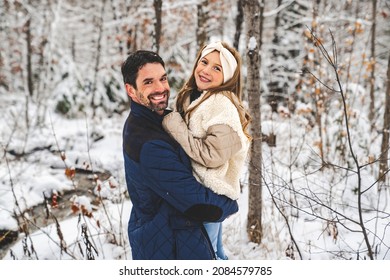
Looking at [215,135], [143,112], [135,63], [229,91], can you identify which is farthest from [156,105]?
[229,91]

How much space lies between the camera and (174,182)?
1657mm

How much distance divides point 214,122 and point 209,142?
117 millimetres

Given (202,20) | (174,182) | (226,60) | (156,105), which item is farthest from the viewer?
(202,20)

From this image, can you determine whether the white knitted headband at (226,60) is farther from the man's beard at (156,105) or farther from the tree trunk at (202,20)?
the tree trunk at (202,20)

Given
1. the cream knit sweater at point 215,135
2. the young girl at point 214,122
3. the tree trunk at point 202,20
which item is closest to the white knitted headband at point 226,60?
the young girl at point 214,122

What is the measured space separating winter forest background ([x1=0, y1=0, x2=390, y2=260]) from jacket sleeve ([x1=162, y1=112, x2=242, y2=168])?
567 millimetres

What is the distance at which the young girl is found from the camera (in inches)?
67.8

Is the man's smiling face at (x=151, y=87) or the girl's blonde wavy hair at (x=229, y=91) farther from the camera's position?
the girl's blonde wavy hair at (x=229, y=91)

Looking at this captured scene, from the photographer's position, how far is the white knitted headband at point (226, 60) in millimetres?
1891

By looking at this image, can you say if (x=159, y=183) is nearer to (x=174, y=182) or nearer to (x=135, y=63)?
(x=174, y=182)

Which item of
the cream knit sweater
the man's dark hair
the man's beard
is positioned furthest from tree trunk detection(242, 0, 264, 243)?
the man's dark hair

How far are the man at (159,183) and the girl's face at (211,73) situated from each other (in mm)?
237

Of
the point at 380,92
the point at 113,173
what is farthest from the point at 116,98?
the point at 380,92

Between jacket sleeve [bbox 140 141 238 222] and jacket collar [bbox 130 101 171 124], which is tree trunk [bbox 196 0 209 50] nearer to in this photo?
jacket collar [bbox 130 101 171 124]
